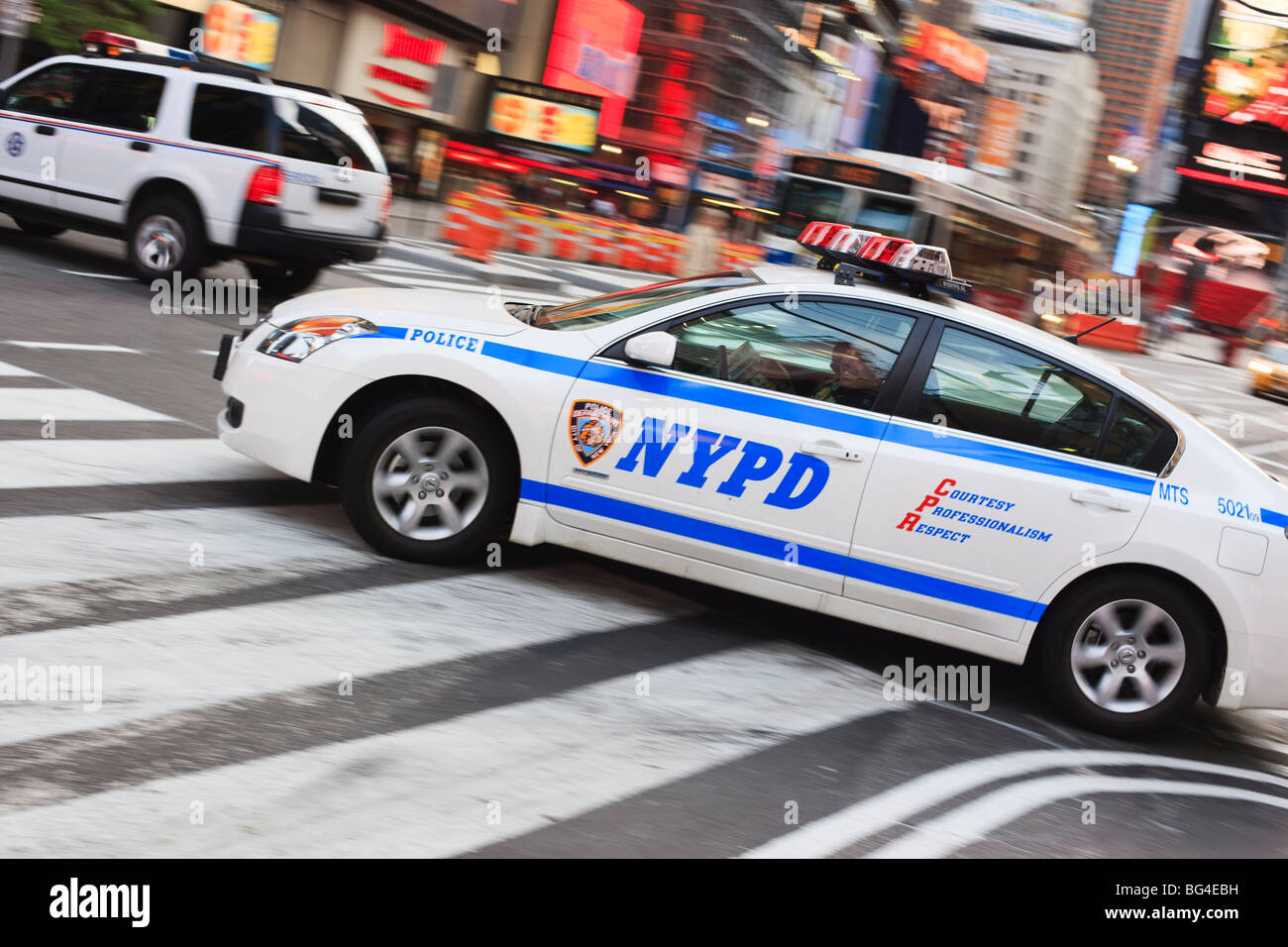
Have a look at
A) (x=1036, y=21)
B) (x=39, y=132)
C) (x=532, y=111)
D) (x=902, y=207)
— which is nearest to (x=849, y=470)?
(x=39, y=132)

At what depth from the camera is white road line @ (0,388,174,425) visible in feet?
23.8

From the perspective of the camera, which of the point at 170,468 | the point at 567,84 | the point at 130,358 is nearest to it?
the point at 170,468

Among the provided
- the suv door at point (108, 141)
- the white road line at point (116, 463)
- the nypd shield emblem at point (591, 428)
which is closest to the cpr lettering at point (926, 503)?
the nypd shield emblem at point (591, 428)

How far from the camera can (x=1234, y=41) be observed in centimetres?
8319

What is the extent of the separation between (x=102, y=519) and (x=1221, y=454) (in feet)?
15.2

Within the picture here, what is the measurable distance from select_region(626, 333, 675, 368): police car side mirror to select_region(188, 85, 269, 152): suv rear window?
8.00 meters

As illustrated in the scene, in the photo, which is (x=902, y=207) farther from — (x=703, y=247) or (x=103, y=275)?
(x=103, y=275)

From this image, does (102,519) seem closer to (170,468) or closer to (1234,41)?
(170,468)

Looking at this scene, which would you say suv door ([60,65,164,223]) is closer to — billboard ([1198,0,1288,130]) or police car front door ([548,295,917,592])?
police car front door ([548,295,917,592])

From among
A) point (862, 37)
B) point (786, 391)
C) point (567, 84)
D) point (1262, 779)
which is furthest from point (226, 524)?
point (862, 37)

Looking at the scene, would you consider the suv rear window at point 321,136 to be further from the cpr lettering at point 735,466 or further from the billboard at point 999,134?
the billboard at point 999,134

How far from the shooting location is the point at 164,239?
12.6 meters

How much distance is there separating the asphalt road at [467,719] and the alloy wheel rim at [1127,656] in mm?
209

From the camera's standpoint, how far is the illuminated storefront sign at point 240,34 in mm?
29891
